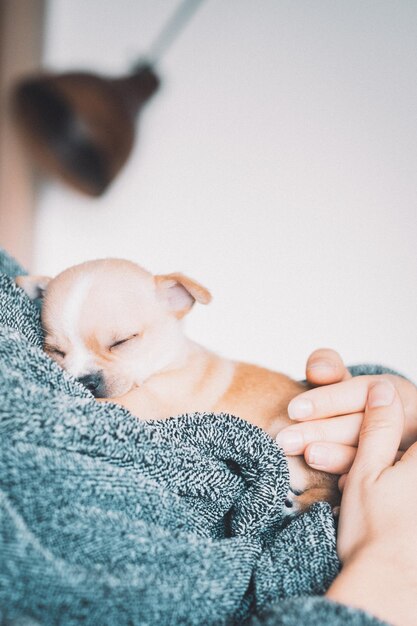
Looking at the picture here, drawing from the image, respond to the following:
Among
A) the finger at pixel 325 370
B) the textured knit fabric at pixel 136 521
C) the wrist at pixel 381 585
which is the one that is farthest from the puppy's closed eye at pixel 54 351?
the wrist at pixel 381 585

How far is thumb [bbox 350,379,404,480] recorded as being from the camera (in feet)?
2.93

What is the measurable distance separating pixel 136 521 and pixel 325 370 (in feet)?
1.87

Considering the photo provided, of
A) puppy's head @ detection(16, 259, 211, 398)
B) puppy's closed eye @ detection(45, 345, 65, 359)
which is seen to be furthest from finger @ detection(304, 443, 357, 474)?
puppy's closed eye @ detection(45, 345, 65, 359)

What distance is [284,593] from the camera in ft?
2.34

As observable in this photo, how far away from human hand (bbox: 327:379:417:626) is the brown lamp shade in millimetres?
1488

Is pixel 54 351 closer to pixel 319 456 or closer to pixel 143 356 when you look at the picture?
pixel 143 356

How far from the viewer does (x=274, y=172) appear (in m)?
2.11

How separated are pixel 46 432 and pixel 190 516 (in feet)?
0.85

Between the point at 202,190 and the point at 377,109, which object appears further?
the point at 202,190

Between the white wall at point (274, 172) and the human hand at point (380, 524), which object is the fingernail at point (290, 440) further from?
the white wall at point (274, 172)

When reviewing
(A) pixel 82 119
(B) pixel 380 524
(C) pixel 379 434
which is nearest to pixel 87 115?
(A) pixel 82 119

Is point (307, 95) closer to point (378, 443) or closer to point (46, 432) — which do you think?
point (378, 443)

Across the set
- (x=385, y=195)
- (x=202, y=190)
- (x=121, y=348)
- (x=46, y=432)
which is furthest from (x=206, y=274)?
(x=46, y=432)

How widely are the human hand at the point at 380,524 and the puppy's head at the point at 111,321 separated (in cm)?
58
